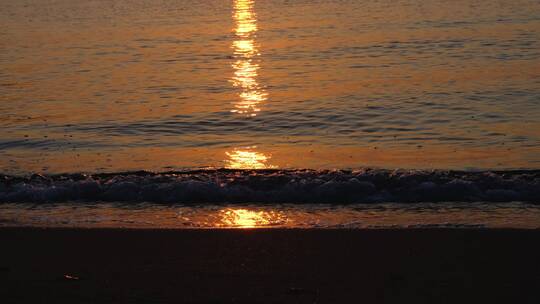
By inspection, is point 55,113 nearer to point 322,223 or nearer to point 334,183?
point 334,183

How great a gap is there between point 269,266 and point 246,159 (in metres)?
5.65

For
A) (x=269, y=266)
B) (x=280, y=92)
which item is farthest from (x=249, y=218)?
(x=280, y=92)

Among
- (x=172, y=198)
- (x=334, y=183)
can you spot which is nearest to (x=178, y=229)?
(x=172, y=198)

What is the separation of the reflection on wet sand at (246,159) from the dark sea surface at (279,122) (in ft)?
0.15

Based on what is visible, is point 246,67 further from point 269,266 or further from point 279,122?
point 269,266

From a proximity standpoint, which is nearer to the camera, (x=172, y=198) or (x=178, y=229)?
(x=178, y=229)

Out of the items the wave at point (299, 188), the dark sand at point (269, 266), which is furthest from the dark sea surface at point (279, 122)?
the dark sand at point (269, 266)

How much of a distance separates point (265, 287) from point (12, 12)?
116ft

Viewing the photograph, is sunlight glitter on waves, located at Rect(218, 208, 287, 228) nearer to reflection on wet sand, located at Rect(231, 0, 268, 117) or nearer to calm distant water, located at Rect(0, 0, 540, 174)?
calm distant water, located at Rect(0, 0, 540, 174)

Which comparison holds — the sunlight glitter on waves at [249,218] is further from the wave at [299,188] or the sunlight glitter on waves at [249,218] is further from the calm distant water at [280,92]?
the calm distant water at [280,92]

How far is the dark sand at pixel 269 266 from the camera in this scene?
6.33m

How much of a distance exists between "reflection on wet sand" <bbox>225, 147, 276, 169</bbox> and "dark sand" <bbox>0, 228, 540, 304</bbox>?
11.9 feet

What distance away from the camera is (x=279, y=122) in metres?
15.5

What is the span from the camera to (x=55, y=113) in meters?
16.7
